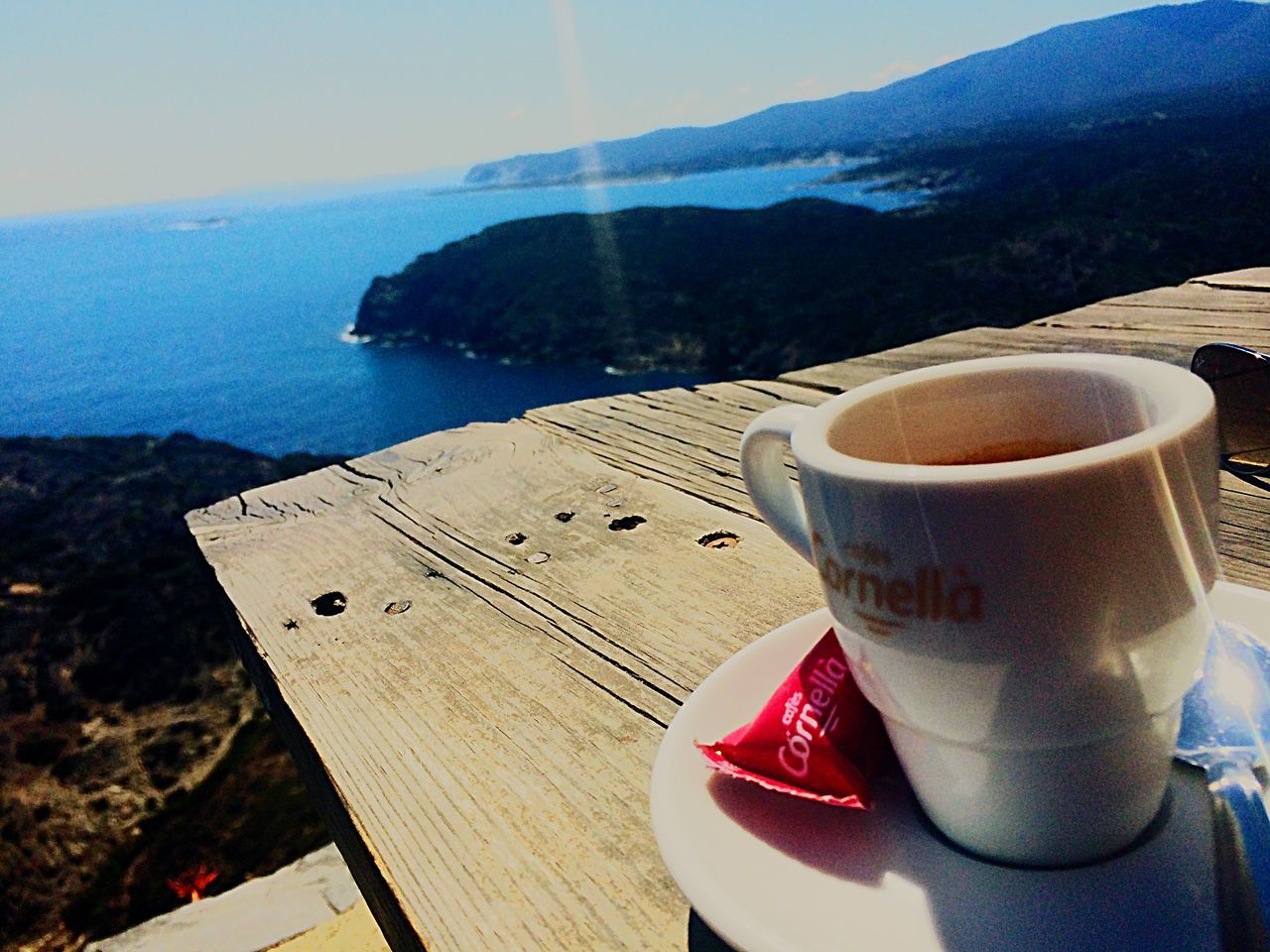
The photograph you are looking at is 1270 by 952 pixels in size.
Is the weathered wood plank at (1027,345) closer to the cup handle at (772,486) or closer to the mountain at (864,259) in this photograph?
the cup handle at (772,486)

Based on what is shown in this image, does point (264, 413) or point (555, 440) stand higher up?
point (555, 440)

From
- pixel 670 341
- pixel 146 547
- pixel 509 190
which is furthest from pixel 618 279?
pixel 509 190

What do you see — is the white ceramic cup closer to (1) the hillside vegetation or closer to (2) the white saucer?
(2) the white saucer

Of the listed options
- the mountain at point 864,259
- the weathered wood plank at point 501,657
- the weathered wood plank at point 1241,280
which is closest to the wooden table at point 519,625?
the weathered wood plank at point 501,657

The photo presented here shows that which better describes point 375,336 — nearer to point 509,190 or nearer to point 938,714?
point 938,714

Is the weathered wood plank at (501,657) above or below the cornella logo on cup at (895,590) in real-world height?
below

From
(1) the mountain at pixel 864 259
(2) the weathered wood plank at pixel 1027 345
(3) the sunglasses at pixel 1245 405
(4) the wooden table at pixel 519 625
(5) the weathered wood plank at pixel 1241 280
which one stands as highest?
(3) the sunglasses at pixel 1245 405

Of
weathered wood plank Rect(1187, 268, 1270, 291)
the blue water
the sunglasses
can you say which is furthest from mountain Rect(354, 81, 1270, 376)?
the sunglasses

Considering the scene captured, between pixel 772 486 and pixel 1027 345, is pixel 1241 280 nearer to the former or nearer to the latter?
pixel 1027 345
